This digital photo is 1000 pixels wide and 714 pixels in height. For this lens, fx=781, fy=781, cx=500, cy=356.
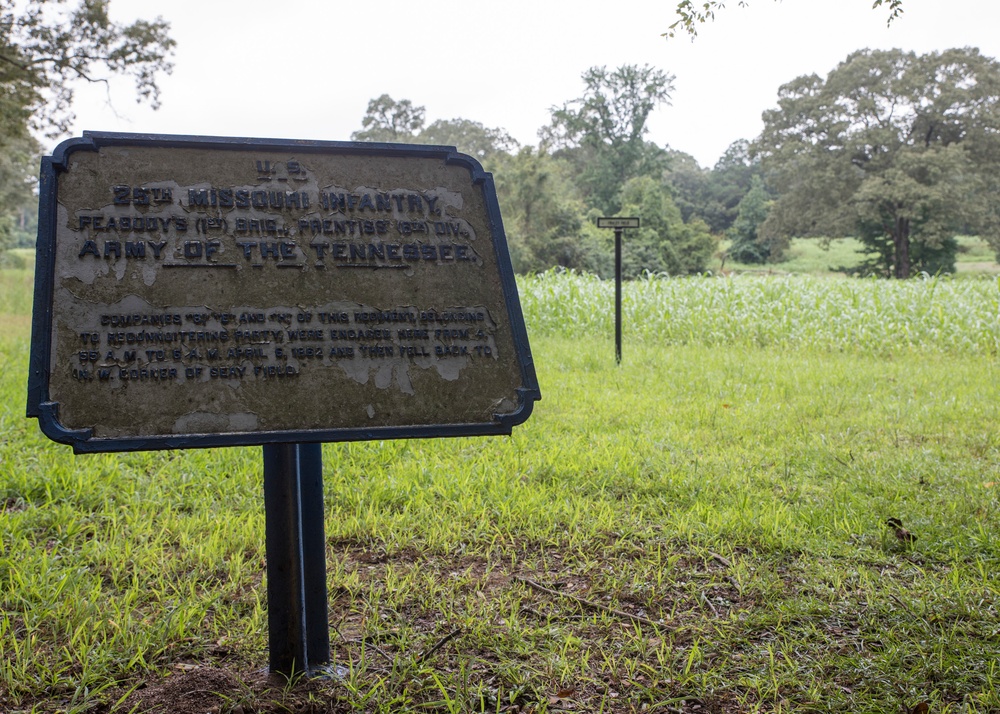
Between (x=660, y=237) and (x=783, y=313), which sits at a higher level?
(x=660, y=237)

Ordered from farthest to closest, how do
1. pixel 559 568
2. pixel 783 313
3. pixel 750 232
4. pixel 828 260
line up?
pixel 750 232 < pixel 828 260 < pixel 783 313 < pixel 559 568

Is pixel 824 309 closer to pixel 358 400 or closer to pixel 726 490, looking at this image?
pixel 726 490

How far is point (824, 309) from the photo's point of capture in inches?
426

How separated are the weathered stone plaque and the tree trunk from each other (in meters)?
31.9

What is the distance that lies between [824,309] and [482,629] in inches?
372

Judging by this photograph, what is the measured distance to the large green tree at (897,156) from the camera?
93.9 ft

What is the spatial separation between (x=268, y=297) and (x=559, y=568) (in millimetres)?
1760

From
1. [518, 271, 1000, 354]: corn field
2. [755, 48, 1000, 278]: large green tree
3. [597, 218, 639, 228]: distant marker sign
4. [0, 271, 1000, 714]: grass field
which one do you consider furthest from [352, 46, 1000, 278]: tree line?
[0, 271, 1000, 714]: grass field

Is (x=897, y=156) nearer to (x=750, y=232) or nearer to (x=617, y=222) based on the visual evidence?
(x=750, y=232)

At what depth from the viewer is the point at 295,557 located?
2248 millimetres

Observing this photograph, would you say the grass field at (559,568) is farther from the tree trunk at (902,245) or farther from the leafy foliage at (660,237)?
the tree trunk at (902,245)

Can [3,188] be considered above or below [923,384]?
above

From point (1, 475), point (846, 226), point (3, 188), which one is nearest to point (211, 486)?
point (1, 475)

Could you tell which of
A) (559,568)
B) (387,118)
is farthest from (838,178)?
(559,568)
